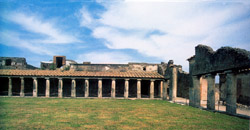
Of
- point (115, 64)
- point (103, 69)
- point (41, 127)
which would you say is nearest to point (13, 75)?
point (103, 69)

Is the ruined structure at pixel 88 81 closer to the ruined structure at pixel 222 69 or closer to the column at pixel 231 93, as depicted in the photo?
the ruined structure at pixel 222 69

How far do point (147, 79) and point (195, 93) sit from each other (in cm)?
860

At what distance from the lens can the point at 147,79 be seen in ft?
68.5

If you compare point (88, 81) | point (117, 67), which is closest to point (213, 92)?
point (88, 81)

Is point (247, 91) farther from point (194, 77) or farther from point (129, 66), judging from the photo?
point (129, 66)

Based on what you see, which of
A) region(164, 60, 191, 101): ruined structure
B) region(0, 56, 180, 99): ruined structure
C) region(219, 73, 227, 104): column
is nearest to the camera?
region(219, 73, 227, 104): column

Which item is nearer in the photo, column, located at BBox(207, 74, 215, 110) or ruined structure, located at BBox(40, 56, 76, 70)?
column, located at BBox(207, 74, 215, 110)

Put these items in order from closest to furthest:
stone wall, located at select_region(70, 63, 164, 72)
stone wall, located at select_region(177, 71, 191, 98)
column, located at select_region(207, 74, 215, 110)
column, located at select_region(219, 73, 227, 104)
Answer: column, located at select_region(207, 74, 215, 110)
column, located at select_region(219, 73, 227, 104)
stone wall, located at select_region(177, 71, 191, 98)
stone wall, located at select_region(70, 63, 164, 72)

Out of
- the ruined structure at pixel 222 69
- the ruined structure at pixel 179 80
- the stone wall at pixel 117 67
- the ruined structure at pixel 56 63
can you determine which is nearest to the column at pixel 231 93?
the ruined structure at pixel 222 69

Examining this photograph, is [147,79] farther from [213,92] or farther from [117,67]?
[213,92]

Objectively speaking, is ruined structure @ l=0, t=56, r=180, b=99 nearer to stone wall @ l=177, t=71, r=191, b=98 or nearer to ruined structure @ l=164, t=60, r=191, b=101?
ruined structure @ l=164, t=60, r=191, b=101

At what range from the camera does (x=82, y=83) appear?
2392cm

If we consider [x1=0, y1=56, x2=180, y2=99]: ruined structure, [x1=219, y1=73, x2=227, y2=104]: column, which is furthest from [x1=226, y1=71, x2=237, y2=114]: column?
[x1=0, y1=56, x2=180, y2=99]: ruined structure

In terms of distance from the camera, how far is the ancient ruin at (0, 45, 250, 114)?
9.37 metres
